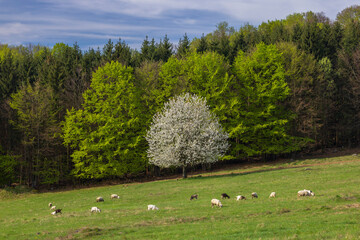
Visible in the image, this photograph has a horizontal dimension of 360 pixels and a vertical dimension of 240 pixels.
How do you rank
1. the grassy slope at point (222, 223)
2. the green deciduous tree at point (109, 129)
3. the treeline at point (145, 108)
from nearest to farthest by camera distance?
the grassy slope at point (222, 223) → the green deciduous tree at point (109, 129) → the treeline at point (145, 108)

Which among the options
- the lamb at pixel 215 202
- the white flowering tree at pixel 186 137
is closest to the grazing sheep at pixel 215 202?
the lamb at pixel 215 202

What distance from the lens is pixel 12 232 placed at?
20.9 m

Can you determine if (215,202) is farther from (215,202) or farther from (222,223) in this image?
(222,223)

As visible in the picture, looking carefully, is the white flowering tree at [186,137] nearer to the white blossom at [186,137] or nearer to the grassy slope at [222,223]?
the white blossom at [186,137]

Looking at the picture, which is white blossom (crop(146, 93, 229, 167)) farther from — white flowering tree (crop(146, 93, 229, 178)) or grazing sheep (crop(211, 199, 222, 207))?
grazing sheep (crop(211, 199, 222, 207))

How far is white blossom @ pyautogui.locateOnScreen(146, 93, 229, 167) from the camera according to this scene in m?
50.8

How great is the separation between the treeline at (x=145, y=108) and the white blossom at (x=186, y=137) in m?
8.68

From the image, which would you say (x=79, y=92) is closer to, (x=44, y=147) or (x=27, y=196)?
(x=44, y=147)

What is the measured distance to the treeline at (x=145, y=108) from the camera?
59375mm

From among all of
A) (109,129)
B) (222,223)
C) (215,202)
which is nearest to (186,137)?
(109,129)

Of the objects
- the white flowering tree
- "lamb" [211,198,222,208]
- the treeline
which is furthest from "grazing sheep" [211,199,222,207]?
the treeline

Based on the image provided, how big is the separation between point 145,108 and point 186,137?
15181 millimetres

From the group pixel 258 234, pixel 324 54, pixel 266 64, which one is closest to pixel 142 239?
pixel 258 234

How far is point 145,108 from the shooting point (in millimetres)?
63844
